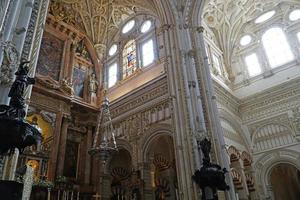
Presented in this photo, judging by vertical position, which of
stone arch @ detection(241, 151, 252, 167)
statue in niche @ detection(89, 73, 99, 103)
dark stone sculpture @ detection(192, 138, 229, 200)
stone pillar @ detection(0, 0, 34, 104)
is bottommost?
dark stone sculpture @ detection(192, 138, 229, 200)

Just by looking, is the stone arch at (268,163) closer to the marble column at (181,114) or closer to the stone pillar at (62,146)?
the marble column at (181,114)

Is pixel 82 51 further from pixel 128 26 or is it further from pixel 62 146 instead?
pixel 62 146

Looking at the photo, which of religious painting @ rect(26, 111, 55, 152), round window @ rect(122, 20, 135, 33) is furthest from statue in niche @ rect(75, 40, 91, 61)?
religious painting @ rect(26, 111, 55, 152)

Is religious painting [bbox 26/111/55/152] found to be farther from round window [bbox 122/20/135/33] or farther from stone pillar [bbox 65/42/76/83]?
round window [bbox 122/20/135/33]

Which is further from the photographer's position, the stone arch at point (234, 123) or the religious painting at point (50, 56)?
the religious painting at point (50, 56)

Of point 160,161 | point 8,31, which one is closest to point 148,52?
point 160,161

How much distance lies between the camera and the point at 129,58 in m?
15.9

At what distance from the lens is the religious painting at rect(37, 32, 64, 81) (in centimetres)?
1411

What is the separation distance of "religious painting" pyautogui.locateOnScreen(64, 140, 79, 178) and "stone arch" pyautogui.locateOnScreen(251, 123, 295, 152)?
357 inches

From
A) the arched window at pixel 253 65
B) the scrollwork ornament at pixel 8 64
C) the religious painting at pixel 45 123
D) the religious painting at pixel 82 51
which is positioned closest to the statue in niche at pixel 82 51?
the religious painting at pixel 82 51

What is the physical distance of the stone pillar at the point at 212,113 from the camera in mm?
9453

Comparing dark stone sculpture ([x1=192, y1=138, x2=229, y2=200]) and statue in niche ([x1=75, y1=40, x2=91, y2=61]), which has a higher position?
statue in niche ([x1=75, y1=40, x2=91, y2=61])

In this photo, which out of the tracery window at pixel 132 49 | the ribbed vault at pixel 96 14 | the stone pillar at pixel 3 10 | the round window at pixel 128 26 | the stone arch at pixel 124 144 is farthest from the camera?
the round window at pixel 128 26

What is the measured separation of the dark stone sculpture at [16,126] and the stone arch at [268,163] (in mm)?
11750
